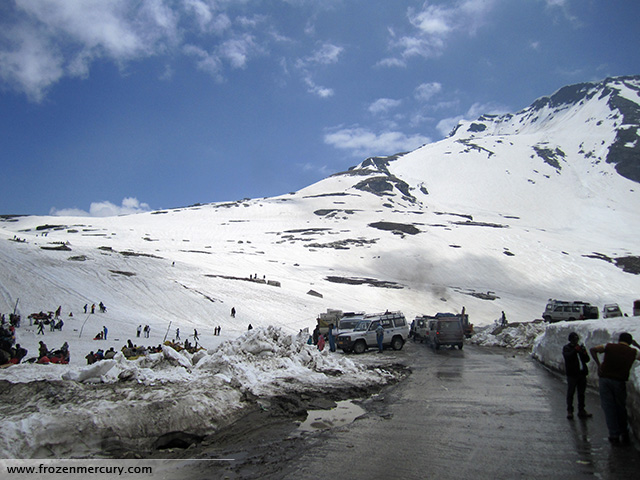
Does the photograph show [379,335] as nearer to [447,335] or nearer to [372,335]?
[372,335]

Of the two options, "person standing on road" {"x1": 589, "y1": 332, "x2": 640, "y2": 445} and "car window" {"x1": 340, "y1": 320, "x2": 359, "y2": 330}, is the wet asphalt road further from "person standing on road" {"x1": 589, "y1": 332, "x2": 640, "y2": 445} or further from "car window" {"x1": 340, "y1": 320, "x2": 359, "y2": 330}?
"car window" {"x1": 340, "y1": 320, "x2": 359, "y2": 330}

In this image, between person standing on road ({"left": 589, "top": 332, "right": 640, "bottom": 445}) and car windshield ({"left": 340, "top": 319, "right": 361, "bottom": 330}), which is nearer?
person standing on road ({"left": 589, "top": 332, "right": 640, "bottom": 445})

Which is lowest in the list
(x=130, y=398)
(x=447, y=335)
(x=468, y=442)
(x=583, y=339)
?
(x=468, y=442)

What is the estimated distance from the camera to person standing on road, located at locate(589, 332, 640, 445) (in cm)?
564

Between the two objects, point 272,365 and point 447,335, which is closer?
point 272,365

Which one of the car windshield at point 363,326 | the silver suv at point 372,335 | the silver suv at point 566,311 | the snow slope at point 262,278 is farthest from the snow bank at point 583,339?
the car windshield at point 363,326

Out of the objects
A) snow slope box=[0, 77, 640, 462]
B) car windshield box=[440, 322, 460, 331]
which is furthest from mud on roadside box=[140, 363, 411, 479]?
car windshield box=[440, 322, 460, 331]

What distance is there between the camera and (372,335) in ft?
70.2

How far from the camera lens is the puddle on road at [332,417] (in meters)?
7.25

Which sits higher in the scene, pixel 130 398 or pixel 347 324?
pixel 347 324

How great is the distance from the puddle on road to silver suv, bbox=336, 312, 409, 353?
39.9 ft

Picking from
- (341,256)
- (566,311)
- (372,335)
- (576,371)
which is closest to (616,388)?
(576,371)

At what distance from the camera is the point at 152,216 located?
130 meters

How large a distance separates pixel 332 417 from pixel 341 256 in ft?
238
